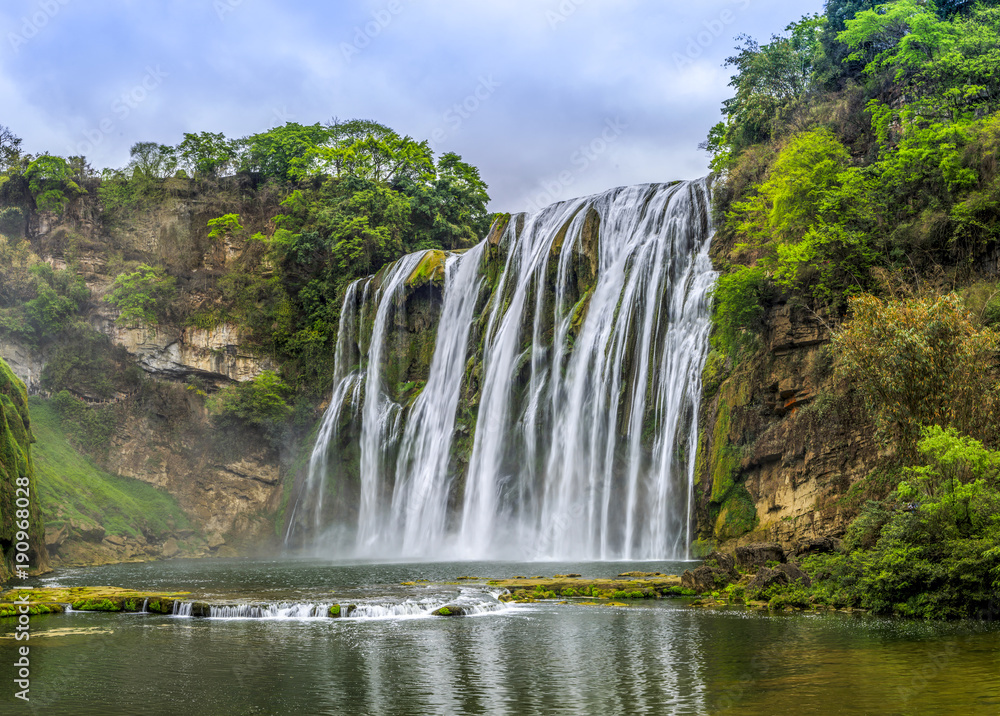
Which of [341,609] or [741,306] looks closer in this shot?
[341,609]

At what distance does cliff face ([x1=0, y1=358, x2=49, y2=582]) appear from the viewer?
91.1 ft

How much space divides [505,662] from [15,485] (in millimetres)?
23433

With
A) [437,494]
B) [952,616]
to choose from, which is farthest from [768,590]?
[437,494]

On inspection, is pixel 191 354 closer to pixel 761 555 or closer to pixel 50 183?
pixel 50 183

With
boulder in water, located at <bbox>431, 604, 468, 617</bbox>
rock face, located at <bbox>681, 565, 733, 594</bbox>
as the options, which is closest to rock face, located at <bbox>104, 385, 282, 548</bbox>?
boulder in water, located at <bbox>431, 604, 468, 617</bbox>

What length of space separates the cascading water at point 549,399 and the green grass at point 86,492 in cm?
822

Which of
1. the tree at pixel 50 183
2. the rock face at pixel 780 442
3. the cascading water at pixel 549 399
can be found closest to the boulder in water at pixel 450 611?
the rock face at pixel 780 442

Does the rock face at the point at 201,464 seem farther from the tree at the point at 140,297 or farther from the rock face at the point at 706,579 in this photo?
the rock face at the point at 706,579

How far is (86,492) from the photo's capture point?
153ft

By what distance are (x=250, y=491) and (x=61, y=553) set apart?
1314cm

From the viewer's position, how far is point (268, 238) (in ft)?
198

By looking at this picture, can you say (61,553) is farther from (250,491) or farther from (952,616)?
(952,616)

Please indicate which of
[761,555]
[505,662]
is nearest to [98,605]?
[505,662]

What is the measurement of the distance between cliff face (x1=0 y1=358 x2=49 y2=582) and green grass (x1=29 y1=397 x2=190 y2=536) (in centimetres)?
791
